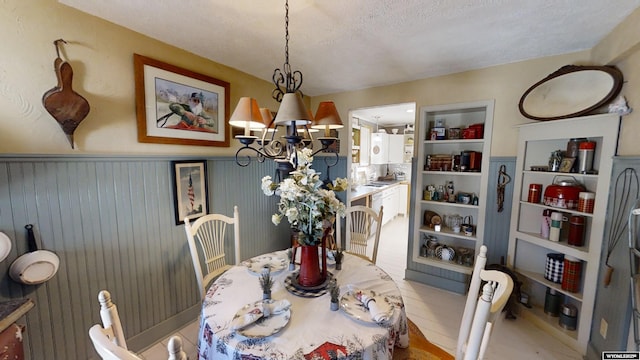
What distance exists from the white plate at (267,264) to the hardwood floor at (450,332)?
890 millimetres

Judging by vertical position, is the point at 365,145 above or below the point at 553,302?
above

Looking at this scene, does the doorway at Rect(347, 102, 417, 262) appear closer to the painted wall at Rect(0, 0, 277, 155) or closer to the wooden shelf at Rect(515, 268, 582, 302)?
the wooden shelf at Rect(515, 268, 582, 302)

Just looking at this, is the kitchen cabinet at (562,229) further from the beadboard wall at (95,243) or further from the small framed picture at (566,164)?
the beadboard wall at (95,243)

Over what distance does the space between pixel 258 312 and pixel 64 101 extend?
164 cm

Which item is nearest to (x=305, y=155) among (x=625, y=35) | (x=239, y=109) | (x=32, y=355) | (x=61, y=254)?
(x=239, y=109)

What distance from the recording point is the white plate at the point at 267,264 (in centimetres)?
151

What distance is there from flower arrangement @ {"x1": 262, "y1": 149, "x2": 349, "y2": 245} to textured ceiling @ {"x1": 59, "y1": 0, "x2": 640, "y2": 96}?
1.00 meters

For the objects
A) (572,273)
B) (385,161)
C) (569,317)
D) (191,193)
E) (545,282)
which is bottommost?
(569,317)

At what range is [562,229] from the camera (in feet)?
6.81

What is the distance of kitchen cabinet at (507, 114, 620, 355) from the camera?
171cm

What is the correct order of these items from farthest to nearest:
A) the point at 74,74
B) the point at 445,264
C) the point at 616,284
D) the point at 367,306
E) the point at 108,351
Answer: the point at 445,264 < the point at 616,284 < the point at 74,74 < the point at 367,306 < the point at 108,351

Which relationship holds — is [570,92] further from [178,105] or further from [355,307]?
[178,105]

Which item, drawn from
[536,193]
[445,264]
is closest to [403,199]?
[445,264]

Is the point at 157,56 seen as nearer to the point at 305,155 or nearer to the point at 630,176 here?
the point at 305,155
